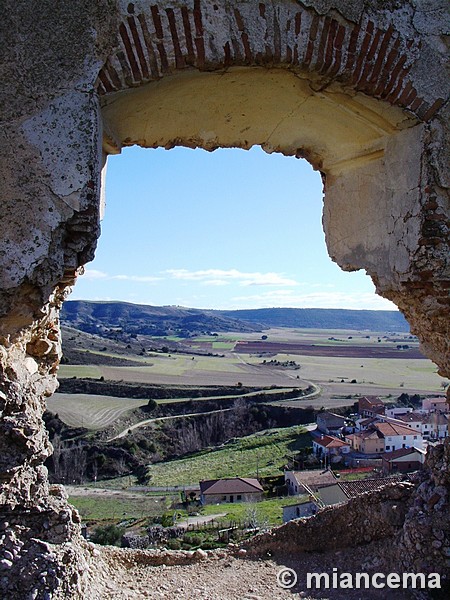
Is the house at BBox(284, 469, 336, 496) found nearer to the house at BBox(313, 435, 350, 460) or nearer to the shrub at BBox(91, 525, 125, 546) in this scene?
the house at BBox(313, 435, 350, 460)

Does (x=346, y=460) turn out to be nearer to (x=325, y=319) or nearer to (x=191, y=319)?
(x=191, y=319)

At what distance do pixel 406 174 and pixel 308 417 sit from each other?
34.0m

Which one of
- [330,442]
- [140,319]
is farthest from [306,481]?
[140,319]

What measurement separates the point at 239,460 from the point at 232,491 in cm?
659

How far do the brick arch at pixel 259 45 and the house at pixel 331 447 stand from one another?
78.6 ft

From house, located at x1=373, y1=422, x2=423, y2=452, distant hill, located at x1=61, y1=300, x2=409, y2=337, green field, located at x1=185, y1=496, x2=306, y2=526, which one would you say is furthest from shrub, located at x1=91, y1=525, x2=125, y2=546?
distant hill, located at x1=61, y1=300, x2=409, y2=337

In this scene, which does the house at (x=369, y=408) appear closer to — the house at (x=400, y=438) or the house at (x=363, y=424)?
the house at (x=363, y=424)

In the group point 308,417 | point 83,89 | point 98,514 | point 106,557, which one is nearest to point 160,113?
point 83,89

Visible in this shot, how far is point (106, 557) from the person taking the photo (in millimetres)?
4473

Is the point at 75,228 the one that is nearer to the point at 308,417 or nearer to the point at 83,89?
the point at 83,89

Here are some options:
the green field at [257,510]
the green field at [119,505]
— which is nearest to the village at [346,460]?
the green field at [257,510]

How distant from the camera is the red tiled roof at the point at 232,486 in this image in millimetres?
20641

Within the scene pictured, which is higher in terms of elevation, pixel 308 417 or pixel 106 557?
pixel 106 557

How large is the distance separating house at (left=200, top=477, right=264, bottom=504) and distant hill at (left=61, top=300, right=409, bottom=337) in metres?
56.9
